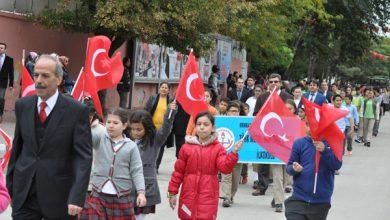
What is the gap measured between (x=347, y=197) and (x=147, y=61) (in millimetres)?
15764

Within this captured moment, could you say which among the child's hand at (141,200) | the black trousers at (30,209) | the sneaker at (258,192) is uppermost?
the black trousers at (30,209)

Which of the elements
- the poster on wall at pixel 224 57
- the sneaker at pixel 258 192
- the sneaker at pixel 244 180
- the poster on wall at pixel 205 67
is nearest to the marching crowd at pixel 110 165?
the sneaker at pixel 258 192

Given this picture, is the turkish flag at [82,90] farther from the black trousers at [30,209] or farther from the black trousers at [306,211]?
the black trousers at [30,209]

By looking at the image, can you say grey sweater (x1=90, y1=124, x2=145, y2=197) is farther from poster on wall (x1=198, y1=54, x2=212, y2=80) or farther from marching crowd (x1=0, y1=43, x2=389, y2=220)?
poster on wall (x1=198, y1=54, x2=212, y2=80)

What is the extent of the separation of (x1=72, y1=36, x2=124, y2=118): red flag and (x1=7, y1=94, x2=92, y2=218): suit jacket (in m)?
4.29

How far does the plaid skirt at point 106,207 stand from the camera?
680cm

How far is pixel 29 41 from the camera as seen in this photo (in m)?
21.4

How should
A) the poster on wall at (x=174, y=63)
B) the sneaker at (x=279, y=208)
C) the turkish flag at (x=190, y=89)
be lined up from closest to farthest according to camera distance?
1. the turkish flag at (x=190, y=89)
2. the sneaker at (x=279, y=208)
3. the poster on wall at (x=174, y=63)

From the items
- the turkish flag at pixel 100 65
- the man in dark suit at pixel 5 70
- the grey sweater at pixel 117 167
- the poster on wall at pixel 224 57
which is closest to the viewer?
the grey sweater at pixel 117 167

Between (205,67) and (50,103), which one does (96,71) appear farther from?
(205,67)

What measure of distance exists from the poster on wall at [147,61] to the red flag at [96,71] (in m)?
16.4

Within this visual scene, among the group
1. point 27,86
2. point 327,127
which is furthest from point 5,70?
point 327,127

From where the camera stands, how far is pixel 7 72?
645 inches

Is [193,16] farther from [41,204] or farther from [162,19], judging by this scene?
[41,204]
